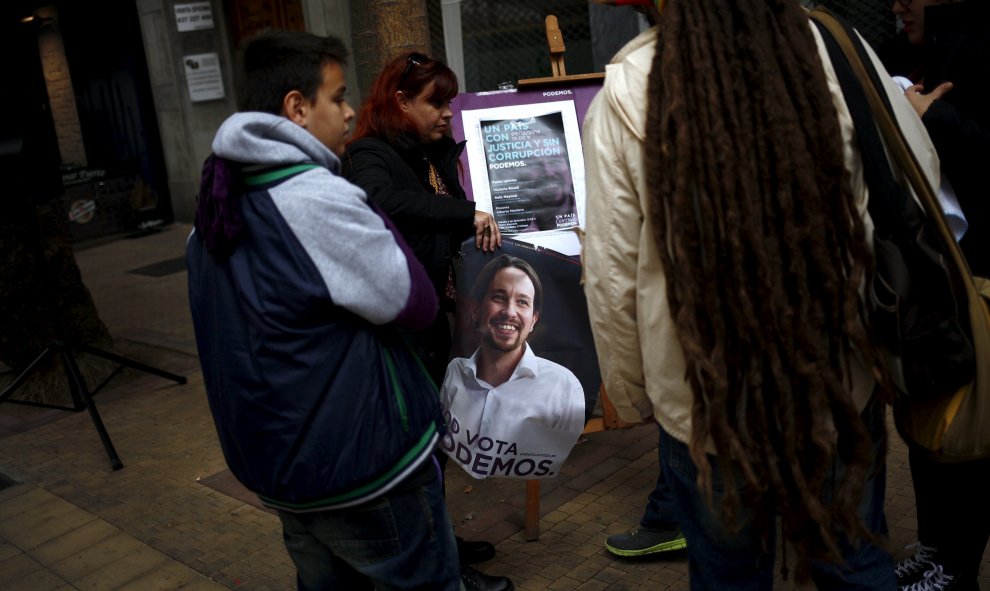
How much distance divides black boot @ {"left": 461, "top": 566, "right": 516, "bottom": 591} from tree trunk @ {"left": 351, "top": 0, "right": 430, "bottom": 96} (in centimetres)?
217

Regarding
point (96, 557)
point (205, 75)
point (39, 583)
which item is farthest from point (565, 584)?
point (205, 75)

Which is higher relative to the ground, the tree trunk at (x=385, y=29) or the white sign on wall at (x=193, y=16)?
the white sign on wall at (x=193, y=16)

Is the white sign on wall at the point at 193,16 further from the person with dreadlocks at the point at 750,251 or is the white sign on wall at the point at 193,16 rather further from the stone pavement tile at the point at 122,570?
the person with dreadlocks at the point at 750,251

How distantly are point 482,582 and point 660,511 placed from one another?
0.68 metres

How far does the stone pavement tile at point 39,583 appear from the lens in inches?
141

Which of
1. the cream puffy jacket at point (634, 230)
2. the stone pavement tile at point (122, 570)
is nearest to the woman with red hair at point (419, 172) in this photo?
the cream puffy jacket at point (634, 230)

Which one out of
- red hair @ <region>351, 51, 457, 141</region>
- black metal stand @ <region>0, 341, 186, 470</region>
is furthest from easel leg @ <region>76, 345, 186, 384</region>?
red hair @ <region>351, 51, 457, 141</region>

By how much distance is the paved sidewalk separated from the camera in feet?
11.1

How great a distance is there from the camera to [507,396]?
307 centimetres

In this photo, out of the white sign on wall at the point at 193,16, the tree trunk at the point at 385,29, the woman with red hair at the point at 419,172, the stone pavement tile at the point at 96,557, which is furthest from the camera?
the white sign on wall at the point at 193,16

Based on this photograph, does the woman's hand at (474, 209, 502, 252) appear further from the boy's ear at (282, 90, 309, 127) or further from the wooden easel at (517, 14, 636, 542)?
the boy's ear at (282, 90, 309, 127)

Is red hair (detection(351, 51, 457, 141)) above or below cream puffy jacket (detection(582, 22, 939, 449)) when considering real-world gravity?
above

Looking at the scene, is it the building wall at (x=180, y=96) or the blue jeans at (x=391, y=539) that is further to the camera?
the building wall at (x=180, y=96)

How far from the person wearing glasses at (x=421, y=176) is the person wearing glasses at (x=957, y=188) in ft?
4.48
